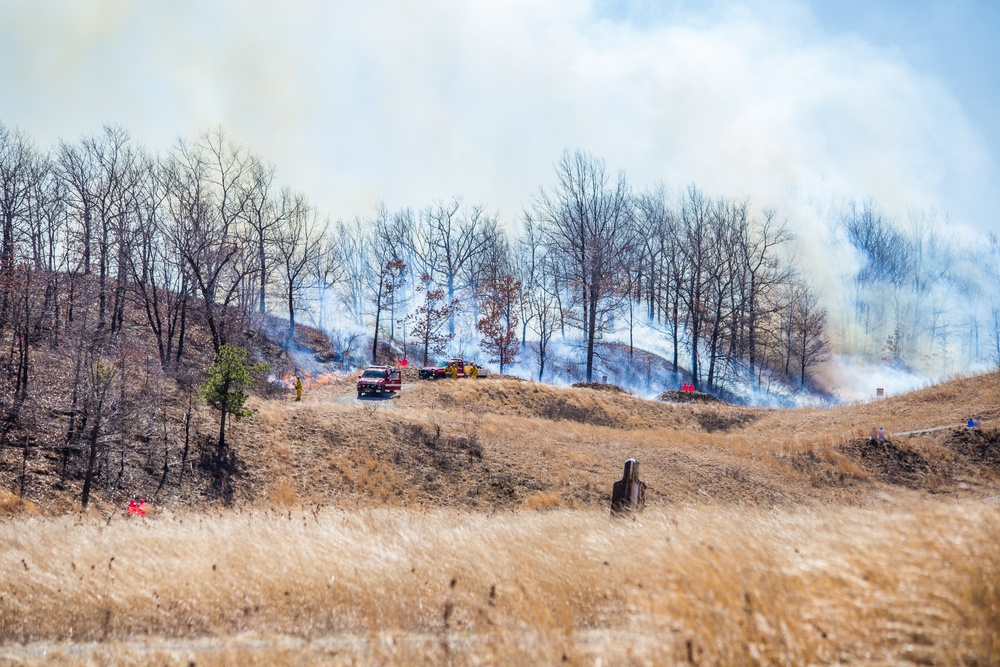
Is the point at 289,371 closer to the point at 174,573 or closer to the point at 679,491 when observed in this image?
the point at 679,491

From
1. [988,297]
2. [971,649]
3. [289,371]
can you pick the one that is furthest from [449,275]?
[971,649]

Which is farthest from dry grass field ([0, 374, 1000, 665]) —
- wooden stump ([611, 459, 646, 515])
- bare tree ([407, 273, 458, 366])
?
bare tree ([407, 273, 458, 366])

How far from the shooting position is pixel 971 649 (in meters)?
4.25

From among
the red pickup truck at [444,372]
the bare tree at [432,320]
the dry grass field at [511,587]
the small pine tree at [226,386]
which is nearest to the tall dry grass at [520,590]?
the dry grass field at [511,587]

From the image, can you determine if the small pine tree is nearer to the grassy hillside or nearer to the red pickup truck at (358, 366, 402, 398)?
the grassy hillside

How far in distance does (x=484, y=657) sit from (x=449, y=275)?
213ft

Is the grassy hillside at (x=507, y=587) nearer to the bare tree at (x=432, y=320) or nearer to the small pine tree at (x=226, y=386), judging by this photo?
the small pine tree at (x=226, y=386)

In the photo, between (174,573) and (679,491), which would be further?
(679,491)

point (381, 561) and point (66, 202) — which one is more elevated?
point (66, 202)

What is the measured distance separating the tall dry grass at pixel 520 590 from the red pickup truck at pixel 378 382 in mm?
25742

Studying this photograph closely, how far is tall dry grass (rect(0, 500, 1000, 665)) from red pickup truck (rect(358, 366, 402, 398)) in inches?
1013

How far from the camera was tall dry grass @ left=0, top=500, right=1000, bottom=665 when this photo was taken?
4688 mm

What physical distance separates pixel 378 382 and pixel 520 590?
31023mm

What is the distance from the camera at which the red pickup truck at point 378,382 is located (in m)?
37.5
